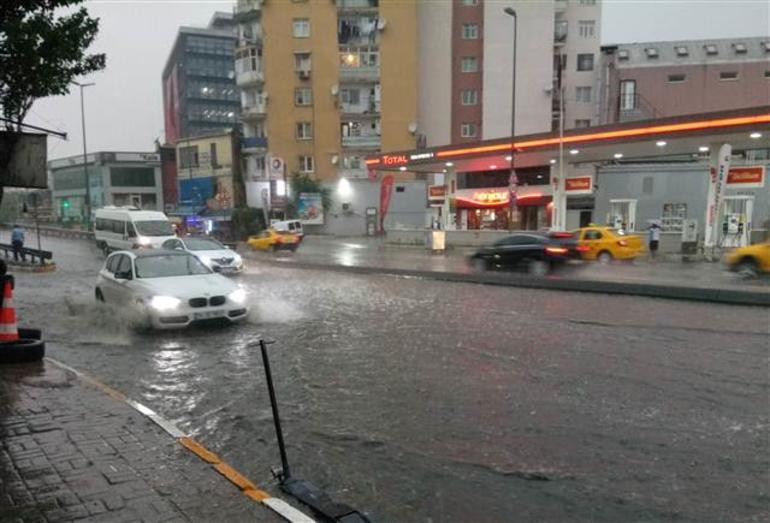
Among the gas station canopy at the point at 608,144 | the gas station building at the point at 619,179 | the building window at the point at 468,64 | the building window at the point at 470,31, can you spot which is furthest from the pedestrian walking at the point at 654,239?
the building window at the point at 470,31

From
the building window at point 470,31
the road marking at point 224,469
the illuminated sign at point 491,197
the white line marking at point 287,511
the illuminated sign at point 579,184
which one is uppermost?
the building window at point 470,31

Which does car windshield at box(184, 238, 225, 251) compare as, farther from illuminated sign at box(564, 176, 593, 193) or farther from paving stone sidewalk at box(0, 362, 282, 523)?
illuminated sign at box(564, 176, 593, 193)

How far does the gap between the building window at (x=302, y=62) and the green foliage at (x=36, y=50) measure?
50608 mm

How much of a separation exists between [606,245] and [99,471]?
23293mm

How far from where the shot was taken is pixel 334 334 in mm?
10773

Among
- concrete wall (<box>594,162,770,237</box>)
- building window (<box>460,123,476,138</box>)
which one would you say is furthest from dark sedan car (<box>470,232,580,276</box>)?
building window (<box>460,123,476,138</box>)

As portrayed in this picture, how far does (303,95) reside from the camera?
56062mm

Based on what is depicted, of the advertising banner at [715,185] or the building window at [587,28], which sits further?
the building window at [587,28]

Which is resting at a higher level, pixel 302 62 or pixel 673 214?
pixel 302 62

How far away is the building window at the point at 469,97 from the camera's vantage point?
57531 mm

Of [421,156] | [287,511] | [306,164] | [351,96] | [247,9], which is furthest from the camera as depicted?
[247,9]

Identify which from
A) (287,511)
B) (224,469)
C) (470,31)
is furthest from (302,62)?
(287,511)

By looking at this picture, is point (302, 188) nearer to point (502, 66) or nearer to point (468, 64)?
point (468, 64)

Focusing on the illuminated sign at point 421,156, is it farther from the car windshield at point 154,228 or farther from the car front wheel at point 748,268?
the car front wheel at point 748,268
